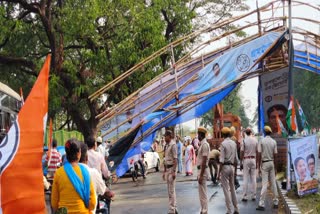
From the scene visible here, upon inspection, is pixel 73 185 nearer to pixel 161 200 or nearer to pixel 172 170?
pixel 172 170

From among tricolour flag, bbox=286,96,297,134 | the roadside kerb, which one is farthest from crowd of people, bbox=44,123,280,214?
tricolour flag, bbox=286,96,297,134

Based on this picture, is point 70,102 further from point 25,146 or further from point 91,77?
point 25,146

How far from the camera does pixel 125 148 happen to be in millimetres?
13445

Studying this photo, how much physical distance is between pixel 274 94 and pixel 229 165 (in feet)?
33.3

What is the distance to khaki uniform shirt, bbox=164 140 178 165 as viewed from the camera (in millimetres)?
11227

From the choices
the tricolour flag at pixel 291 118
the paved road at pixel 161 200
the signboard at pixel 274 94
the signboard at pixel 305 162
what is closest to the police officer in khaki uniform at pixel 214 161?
the paved road at pixel 161 200

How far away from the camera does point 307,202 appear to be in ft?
37.6

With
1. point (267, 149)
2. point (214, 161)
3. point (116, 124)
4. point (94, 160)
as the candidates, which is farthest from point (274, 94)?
point (94, 160)

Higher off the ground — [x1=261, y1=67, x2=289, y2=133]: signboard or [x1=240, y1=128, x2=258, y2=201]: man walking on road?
[x1=261, y1=67, x2=289, y2=133]: signboard

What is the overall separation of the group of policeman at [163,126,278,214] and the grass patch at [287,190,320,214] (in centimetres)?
57

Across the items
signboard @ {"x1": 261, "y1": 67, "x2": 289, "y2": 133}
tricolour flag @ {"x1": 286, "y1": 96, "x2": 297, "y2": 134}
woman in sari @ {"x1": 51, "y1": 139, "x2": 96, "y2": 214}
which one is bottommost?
woman in sari @ {"x1": 51, "y1": 139, "x2": 96, "y2": 214}

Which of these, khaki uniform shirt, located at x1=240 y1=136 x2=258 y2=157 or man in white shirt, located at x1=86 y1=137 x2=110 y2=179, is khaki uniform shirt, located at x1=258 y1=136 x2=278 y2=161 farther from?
man in white shirt, located at x1=86 y1=137 x2=110 y2=179

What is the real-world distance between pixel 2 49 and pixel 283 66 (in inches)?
470

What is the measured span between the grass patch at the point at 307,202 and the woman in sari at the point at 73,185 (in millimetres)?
5417
